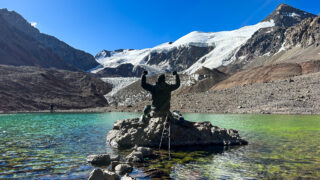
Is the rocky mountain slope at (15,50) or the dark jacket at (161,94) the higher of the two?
the rocky mountain slope at (15,50)

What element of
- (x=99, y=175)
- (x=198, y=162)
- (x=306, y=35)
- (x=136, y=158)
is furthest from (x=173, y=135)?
(x=306, y=35)

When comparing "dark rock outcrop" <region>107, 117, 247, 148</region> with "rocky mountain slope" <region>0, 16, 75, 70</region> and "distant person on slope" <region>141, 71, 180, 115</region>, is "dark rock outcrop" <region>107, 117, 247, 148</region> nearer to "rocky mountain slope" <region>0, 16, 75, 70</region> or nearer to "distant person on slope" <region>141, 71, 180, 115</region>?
"distant person on slope" <region>141, 71, 180, 115</region>

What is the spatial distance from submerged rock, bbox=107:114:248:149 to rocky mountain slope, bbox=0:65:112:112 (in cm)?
7375

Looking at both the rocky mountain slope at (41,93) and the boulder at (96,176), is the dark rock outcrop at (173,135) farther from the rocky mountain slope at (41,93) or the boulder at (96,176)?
the rocky mountain slope at (41,93)

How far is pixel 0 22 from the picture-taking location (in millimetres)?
181500

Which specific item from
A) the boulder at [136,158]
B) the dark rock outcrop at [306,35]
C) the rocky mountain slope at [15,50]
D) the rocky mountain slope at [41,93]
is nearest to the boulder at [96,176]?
the boulder at [136,158]

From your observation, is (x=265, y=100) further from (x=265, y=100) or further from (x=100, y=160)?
(x=100, y=160)

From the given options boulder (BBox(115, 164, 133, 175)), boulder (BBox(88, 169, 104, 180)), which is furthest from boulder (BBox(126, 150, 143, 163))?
boulder (BBox(88, 169, 104, 180))

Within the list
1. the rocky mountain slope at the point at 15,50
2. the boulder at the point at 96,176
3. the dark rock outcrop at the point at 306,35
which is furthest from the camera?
the rocky mountain slope at the point at 15,50

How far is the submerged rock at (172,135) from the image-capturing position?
14156 millimetres

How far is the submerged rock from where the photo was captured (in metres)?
14.2

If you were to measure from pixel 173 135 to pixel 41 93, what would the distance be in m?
94.5

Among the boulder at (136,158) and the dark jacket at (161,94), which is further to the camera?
the dark jacket at (161,94)

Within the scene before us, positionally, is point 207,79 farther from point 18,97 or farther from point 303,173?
point 303,173
